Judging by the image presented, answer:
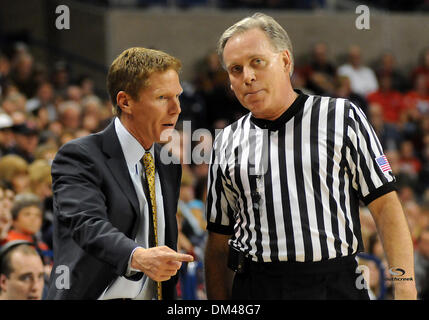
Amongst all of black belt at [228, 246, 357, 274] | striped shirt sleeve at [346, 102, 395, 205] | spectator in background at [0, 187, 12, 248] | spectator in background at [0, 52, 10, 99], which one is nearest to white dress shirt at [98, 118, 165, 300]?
black belt at [228, 246, 357, 274]

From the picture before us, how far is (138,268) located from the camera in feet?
6.79

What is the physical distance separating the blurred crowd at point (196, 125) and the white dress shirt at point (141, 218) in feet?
4.54

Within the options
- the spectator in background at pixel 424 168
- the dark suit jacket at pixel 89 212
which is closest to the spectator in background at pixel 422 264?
the spectator in background at pixel 424 168

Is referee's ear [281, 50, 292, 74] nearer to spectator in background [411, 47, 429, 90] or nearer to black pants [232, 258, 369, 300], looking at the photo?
black pants [232, 258, 369, 300]

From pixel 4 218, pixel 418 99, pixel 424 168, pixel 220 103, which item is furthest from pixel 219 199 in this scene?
pixel 418 99

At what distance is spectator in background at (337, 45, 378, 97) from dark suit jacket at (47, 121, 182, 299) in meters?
8.64

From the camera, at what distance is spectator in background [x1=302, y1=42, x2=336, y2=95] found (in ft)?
31.9

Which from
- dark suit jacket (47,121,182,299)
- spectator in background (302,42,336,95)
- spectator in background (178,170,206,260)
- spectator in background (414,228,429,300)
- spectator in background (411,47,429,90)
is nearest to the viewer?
dark suit jacket (47,121,182,299)

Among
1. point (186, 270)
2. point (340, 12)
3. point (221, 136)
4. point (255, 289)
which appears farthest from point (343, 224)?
point (340, 12)

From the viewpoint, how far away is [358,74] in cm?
1073

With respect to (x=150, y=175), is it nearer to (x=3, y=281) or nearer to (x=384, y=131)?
(x=3, y=281)

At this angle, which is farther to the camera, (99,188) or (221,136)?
(221,136)
